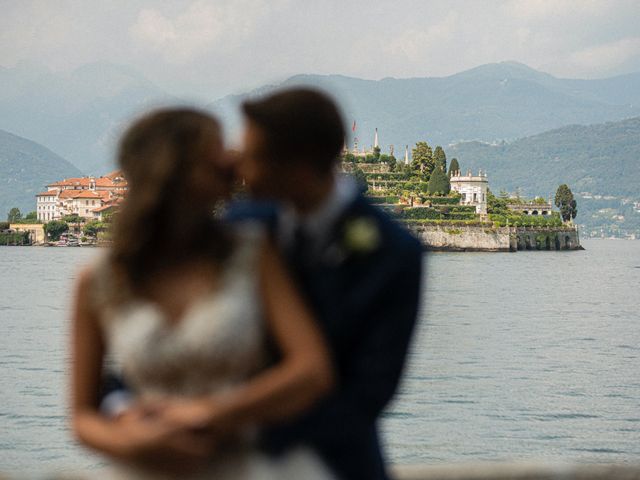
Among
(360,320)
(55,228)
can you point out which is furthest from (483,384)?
(55,228)

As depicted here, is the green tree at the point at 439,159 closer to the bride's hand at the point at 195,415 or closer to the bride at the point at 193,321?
the bride at the point at 193,321

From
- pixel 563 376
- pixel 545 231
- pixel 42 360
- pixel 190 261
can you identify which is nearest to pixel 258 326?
pixel 190 261

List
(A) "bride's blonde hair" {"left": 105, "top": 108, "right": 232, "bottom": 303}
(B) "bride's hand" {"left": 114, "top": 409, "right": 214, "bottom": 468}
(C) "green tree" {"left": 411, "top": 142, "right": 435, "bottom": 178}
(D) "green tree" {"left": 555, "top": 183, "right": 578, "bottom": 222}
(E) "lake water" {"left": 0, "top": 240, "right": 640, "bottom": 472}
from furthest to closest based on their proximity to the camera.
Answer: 1. (D) "green tree" {"left": 555, "top": 183, "right": 578, "bottom": 222}
2. (C) "green tree" {"left": 411, "top": 142, "right": 435, "bottom": 178}
3. (E) "lake water" {"left": 0, "top": 240, "right": 640, "bottom": 472}
4. (A) "bride's blonde hair" {"left": 105, "top": 108, "right": 232, "bottom": 303}
5. (B) "bride's hand" {"left": 114, "top": 409, "right": 214, "bottom": 468}

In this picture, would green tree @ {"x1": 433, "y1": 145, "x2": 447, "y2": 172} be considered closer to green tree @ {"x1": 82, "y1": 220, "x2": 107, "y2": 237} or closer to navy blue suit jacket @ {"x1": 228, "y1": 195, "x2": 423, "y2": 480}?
green tree @ {"x1": 82, "y1": 220, "x2": 107, "y2": 237}

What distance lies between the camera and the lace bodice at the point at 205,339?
2.28 m

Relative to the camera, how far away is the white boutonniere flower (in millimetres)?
2471

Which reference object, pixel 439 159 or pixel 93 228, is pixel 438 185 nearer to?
pixel 439 159

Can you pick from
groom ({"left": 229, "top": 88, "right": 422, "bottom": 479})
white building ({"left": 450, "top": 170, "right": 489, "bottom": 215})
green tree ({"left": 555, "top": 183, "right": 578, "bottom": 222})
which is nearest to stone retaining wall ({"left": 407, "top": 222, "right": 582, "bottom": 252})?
white building ({"left": 450, "top": 170, "right": 489, "bottom": 215})

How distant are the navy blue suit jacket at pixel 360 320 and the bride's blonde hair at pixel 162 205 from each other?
15 centimetres

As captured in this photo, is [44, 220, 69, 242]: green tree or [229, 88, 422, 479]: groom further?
[44, 220, 69, 242]: green tree

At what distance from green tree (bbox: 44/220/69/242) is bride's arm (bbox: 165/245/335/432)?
171m

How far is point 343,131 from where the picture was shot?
2500 millimetres

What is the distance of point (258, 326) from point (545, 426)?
22679mm

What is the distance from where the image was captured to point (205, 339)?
2270mm
